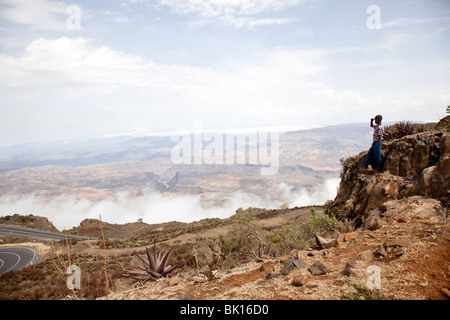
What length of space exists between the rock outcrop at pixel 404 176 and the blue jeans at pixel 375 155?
0.23 meters

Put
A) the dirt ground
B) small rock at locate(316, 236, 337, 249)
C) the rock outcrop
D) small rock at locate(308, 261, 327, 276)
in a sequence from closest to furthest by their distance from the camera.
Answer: the dirt ground
small rock at locate(308, 261, 327, 276)
small rock at locate(316, 236, 337, 249)
the rock outcrop

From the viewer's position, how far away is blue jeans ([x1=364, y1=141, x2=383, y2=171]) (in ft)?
27.1

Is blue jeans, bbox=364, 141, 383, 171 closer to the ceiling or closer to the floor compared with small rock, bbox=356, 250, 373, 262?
closer to the ceiling

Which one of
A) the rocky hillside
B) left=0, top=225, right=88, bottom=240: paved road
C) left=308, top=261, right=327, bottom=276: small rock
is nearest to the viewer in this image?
left=308, top=261, right=327, bottom=276: small rock

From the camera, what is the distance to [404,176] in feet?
25.2

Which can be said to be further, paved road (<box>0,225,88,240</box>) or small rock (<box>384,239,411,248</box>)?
paved road (<box>0,225,88,240</box>)

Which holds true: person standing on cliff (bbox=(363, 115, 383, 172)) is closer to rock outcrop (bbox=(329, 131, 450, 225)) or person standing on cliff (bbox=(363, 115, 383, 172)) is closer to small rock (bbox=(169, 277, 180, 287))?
rock outcrop (bbox=(329, 131, 450, 225))

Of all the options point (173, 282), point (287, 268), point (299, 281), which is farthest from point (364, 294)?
point (173, 282)

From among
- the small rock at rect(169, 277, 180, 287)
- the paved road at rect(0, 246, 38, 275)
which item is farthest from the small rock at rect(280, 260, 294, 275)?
the paved road at rect(0, 246, 38, 275)

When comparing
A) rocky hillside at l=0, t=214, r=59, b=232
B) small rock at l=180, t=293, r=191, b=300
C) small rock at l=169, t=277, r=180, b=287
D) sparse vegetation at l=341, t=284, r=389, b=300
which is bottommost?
rocky hillside at l=0, t=214, r=59, b=232

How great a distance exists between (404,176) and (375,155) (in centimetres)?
114

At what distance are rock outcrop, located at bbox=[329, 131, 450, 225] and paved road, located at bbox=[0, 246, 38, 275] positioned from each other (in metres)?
32.7
